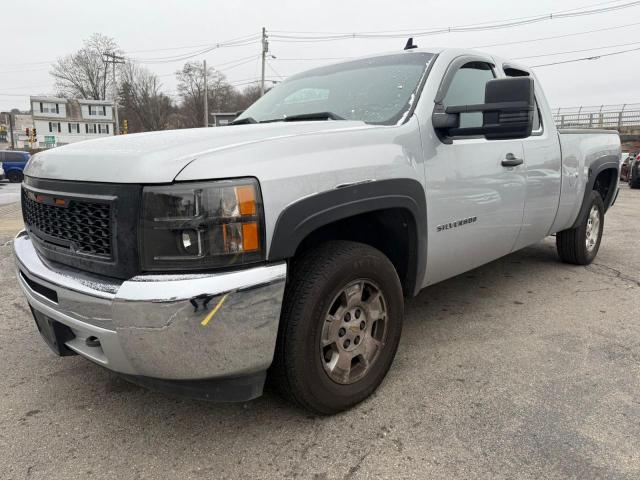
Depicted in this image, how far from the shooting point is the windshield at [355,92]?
9.57 feet

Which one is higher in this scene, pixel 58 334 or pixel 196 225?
pixel 196 225

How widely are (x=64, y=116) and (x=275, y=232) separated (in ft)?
262

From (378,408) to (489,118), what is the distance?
1.59 metres

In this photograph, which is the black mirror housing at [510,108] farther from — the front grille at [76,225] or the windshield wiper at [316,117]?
the front grille at [76,225]

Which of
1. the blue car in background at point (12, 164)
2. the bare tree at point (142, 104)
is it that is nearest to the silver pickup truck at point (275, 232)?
the blue car in background at point (12, 164)

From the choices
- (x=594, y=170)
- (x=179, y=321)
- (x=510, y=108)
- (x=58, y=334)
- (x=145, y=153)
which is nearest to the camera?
(x=179, y=321)

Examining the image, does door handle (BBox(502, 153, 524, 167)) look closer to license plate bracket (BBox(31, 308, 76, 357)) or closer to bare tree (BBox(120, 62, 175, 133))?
license plate bracket (BBox(31, 308, 76, 357))

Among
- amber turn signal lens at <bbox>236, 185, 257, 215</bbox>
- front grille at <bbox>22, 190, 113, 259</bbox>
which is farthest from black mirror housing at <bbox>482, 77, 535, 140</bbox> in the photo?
front grille at <bbox>22, 190, 113, 259</bbox>

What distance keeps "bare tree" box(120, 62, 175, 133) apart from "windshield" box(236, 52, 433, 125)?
6226 centimetres

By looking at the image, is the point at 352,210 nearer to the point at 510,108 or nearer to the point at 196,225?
the point at 196,225

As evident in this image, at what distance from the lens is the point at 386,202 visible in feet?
7.93

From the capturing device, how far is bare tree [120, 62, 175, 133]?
63.9 metres

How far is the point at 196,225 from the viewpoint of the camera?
185cm

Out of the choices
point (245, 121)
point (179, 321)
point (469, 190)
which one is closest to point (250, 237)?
point (179, 321)
